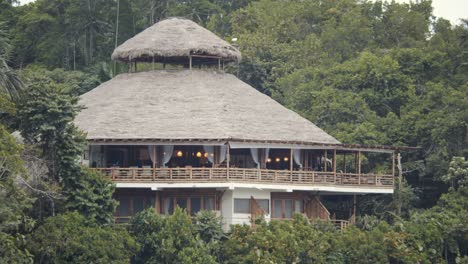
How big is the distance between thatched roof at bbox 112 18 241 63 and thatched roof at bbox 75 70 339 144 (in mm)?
1019

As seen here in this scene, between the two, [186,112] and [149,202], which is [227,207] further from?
[186,112]

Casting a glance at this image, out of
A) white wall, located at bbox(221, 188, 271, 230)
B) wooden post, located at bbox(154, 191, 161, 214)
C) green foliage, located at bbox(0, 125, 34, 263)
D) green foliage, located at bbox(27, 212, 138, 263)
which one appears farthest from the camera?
wooden post, located at bbox(154, 191, 161, 214)

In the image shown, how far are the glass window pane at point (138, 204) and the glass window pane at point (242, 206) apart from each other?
179 inches

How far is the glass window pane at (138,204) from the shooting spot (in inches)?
2886

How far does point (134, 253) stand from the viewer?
6638cm

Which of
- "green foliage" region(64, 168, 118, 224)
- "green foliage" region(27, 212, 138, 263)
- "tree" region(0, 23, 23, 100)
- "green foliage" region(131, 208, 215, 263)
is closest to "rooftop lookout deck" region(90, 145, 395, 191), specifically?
Answer: "green foliage" region(131, 208, 215, 263)

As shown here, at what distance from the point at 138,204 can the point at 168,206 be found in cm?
150

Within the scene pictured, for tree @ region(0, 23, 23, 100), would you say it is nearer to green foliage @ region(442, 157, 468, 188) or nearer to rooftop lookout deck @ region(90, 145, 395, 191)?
rooftop lookout deck @ region(90, 145, 395, 191)

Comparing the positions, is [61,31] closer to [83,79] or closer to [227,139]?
[83,79]

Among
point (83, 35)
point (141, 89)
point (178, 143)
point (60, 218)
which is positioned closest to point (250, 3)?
point (83, 35)

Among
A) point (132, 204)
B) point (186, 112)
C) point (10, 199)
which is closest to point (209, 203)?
point (132, 204)

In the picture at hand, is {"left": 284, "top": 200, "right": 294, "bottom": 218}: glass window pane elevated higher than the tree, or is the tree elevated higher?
the tree

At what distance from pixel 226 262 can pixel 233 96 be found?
1193 cm

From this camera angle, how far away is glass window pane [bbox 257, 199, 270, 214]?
73875 millimetres
